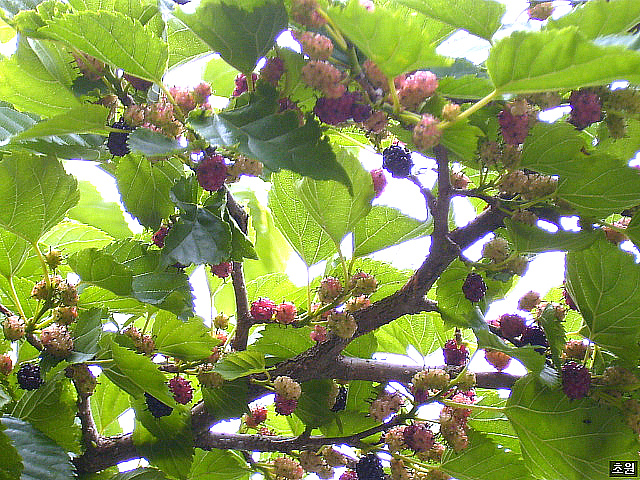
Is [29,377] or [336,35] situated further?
[29,377]

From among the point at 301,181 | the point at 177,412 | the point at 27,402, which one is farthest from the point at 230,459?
the point at 301,181

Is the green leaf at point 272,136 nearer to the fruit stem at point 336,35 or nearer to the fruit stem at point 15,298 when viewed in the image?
the fruit stem at point 336,35

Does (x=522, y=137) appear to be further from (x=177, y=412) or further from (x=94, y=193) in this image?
(x=94, y=193)

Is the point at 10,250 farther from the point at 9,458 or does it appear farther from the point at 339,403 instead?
the point at 339,403

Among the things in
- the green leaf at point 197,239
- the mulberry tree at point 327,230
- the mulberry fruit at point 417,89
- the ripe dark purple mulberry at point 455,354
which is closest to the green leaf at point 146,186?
the mulberry tree at point 327,230

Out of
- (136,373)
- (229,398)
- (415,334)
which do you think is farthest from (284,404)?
(415,334)
